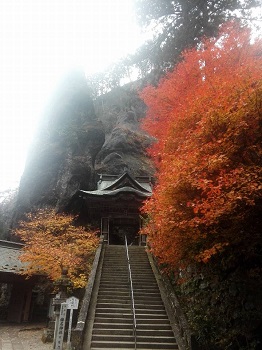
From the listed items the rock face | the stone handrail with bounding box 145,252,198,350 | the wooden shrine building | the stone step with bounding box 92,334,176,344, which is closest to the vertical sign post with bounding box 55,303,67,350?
the stone step with bounding box 92,334,176,344

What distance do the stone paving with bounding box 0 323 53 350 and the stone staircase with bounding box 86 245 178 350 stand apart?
312 centimetres

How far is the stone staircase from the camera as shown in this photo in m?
8.52

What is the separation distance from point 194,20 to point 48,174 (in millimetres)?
17382

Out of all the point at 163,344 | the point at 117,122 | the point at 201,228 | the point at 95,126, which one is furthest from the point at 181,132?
the point at 117,122

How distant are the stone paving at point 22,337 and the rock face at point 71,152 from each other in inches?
Answer: 391

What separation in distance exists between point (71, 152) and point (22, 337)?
1755 centimetres

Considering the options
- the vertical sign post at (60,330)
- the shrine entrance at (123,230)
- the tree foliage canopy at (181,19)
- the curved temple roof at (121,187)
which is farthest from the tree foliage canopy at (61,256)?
the tree foliage canopy at (181,19)

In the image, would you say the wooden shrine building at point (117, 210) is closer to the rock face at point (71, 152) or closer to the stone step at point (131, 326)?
the rock face at point (71, 152)

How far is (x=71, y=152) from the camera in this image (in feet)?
91.0

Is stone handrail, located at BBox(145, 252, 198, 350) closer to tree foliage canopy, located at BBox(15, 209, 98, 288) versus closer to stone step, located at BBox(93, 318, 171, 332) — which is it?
stone step, located at BBox(93, 318, 171, 332)

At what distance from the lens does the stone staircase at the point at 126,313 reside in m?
8.52

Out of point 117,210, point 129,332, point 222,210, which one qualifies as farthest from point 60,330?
point 117,210

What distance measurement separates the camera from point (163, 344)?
8.43m

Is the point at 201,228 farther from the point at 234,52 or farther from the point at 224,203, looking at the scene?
the point at 234,52
